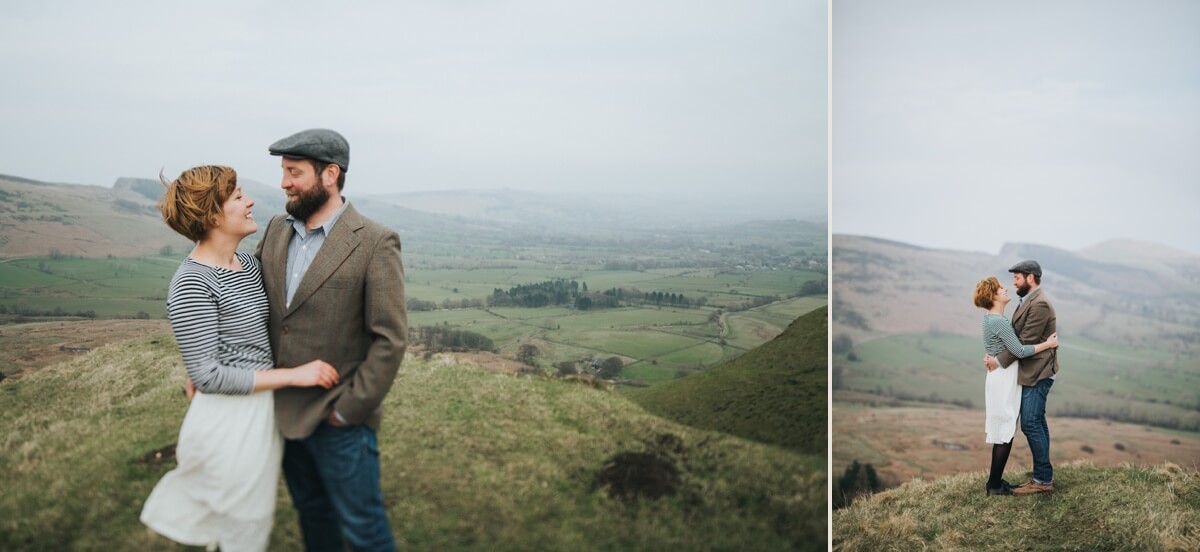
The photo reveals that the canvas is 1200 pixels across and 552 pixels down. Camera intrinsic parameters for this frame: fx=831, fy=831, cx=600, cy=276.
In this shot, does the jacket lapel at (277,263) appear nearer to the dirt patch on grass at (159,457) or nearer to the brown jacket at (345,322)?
the brown jacket at (345,322)

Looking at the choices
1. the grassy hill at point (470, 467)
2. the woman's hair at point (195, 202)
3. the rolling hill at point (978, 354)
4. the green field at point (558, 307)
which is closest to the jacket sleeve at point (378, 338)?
the woman's hair at point (195, 202)

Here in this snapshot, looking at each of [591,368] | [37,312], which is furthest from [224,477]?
[591,368]

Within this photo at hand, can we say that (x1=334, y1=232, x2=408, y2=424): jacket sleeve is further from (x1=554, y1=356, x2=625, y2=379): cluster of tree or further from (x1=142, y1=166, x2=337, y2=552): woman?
(x1=554, y1=356, x2=625, y2=379): cluster of tree

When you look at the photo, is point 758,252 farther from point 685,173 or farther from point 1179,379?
point 1179,379

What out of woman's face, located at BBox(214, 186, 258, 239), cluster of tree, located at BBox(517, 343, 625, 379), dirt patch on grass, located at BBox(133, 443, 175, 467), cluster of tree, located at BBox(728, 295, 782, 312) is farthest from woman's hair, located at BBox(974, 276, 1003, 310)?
dirt patch on grass, located at BBox(133, 443, 175, 467)

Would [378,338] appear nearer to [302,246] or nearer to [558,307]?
[302,246]

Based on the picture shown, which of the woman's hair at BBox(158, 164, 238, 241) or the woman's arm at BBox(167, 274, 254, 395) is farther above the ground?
the woman's hair at BBox(158, 164, 238, 241)
